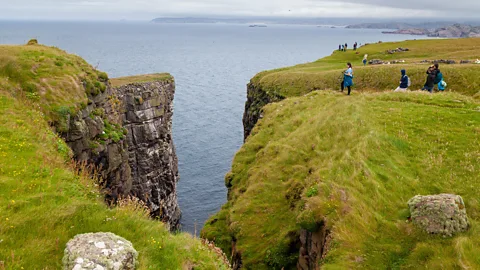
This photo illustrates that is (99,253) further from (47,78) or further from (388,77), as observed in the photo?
(388,77)

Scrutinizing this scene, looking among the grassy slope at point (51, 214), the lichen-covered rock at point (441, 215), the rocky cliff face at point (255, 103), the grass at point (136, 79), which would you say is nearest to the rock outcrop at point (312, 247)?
the lichen-covered rock at point (441, 215)

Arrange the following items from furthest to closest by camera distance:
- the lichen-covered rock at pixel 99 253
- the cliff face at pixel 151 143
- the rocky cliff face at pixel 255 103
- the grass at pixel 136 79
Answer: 1. the rocky cliff face at pixel 255 103
2. the grass at pixel 136 79
3. the cliff face at pixel 151 143
4. the lichen-covered rock at pixel 99 253

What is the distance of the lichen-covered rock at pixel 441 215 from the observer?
12742 millimetres

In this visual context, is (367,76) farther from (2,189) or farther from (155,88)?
(2,189)

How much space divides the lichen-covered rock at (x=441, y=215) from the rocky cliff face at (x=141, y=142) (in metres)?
24.9

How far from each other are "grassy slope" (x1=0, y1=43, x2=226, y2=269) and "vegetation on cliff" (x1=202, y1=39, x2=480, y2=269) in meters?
5.35

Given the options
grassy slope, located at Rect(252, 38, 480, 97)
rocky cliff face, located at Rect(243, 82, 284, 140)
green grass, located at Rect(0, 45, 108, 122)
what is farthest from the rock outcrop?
rocky cliff face, located at Rect(243, 82, 284, 140)

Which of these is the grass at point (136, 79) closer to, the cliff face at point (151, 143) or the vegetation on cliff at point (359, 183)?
the cliff face at point (151, 143)

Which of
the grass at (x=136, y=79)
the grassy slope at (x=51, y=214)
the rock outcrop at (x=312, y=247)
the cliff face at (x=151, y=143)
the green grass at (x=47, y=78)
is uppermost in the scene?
the green grass at (x=47, y=78)

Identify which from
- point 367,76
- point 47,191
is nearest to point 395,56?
point 367,76

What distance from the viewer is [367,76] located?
48.6 m

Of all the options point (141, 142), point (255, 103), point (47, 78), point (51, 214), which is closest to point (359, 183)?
point (51, 214)

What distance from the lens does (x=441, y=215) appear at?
510 inches

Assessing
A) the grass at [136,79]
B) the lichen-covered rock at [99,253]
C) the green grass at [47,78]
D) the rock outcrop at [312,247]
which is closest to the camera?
the lichen-covered rock at [99,253]
